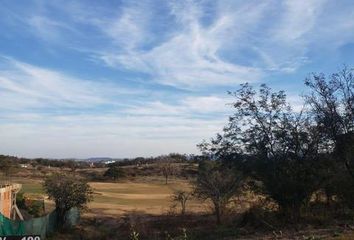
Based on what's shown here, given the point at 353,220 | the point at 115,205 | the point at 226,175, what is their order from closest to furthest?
the point at 353,220 → the point at 226,175 → the point at 115,205

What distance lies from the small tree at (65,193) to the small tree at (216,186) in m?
7.54

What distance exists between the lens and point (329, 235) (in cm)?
1845

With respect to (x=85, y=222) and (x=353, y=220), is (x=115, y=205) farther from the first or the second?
(x=353, y=220)

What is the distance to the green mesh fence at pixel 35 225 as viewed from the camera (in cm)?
2414

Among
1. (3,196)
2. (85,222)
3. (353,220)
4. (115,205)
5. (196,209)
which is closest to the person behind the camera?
(353,220)

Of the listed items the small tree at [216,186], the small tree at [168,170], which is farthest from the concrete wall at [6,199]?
the small tree at [168,170]

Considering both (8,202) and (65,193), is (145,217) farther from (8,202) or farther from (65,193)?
(8,202)

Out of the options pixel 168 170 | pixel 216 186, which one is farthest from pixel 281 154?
pixel 168 170

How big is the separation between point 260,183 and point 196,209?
22275mm

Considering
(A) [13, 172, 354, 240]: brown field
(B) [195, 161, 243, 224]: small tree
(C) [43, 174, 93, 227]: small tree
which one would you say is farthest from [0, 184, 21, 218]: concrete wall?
(B) [195, 161, 243, 224]: small tree

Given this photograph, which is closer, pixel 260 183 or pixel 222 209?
pixel 260 183

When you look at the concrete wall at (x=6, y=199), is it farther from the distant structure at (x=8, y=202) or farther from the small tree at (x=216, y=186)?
the small tree at (x=216, y=186)

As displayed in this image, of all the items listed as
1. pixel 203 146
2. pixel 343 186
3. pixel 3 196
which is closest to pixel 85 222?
pixel 3 196

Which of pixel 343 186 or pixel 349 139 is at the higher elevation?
pixel 349 139
